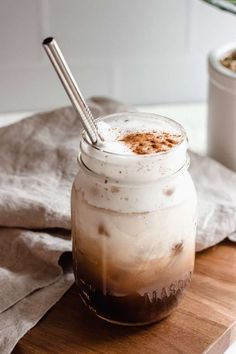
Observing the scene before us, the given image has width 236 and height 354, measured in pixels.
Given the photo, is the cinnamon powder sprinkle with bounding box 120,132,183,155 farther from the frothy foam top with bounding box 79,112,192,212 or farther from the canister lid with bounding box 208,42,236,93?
the canister lid with bounding box 208,42,236,93

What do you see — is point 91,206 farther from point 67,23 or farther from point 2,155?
point 67,23

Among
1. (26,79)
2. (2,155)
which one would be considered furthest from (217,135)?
(26,79)

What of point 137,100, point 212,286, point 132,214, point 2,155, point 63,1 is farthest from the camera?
point 137,100

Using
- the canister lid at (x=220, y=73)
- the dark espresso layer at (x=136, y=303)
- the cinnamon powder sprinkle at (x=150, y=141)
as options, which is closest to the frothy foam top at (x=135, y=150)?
the cinnamon powder sprinkle at (x=150, y=141)

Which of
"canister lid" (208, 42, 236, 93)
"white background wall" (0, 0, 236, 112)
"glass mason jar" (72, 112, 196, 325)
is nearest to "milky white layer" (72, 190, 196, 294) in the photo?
"glass mason jar" (72, 112, 196, 325)

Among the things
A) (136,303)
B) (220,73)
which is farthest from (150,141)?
(220,73)

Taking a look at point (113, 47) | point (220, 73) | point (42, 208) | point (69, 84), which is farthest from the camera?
point (113, 47)

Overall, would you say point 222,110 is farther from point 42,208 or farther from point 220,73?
point 42,208
